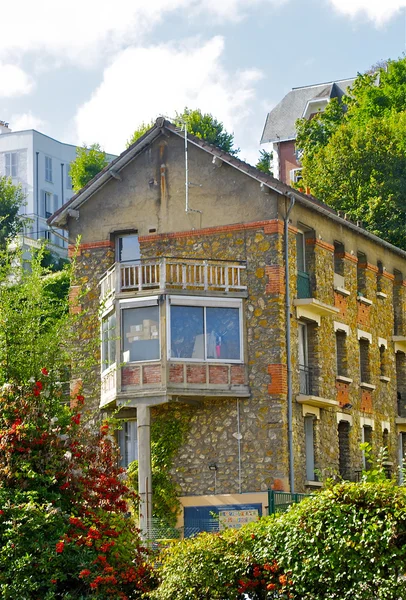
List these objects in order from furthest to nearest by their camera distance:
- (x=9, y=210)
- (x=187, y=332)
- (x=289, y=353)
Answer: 1. (x=9, y=210)
2. (x=289, y=353)
3. (x=187, y=332)

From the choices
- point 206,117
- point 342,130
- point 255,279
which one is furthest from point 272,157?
point 255,279

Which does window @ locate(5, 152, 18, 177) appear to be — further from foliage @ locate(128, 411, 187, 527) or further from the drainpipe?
foliage @ locate(128, 411, 187, 527)

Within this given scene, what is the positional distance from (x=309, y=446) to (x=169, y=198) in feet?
26.2

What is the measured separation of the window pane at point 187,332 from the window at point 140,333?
45cm

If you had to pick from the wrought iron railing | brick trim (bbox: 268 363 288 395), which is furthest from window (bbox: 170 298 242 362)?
the wrought iron railing

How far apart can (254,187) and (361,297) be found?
6297 mm

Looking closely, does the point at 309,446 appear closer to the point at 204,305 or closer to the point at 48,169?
the point at 204,305

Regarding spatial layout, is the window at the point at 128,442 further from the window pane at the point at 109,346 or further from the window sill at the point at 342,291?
the window sill at the point at 342,291

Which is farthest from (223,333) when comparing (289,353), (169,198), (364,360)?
(364,360)

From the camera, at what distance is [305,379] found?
115ft

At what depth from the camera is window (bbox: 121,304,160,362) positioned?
32969 millimetres

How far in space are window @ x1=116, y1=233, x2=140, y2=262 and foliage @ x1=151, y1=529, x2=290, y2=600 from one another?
19.8 metres

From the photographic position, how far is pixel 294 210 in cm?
3509

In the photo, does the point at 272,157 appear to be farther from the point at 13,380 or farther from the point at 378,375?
the point at 13,380
